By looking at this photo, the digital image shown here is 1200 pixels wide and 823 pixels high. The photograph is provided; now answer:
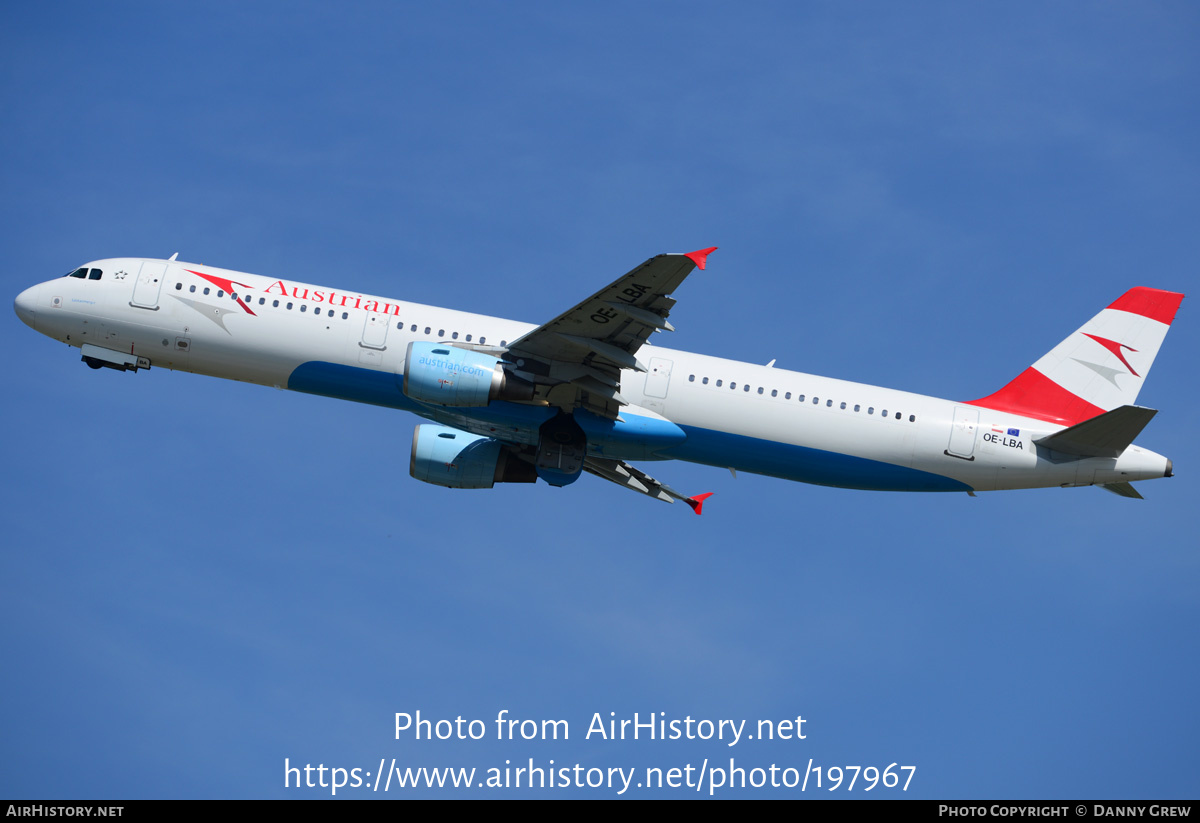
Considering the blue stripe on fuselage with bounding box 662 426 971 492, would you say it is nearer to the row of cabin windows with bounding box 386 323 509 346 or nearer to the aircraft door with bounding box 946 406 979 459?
the aircraft door with bounding box 946 406 979 459

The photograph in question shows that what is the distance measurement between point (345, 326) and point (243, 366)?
12.2 feet

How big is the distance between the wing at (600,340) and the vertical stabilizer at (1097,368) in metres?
12.7

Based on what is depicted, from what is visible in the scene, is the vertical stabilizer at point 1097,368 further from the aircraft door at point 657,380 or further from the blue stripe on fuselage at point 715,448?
the aircraft door at point 657,380

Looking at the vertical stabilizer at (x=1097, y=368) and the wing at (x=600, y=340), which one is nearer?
the wing at (x=600, y=340)

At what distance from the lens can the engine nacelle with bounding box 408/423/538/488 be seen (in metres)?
41.9

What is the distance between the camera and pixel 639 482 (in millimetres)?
45062

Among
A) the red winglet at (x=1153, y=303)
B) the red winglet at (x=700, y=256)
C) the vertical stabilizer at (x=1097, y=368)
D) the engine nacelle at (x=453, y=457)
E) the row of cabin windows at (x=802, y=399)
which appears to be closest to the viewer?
the red winglet at (x=700, y=256)

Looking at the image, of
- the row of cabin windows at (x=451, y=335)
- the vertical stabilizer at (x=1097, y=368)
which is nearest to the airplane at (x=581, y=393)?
the row of cabin windows at (x=451, y=335)

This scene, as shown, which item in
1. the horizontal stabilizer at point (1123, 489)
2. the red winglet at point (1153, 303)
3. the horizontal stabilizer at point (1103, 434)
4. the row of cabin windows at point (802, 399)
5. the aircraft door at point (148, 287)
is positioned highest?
the red winglet at point (1153, 303)

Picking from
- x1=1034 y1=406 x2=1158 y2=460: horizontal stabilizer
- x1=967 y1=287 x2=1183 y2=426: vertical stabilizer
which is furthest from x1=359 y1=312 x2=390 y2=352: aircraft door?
x1=1034 y1=406 x2=1158 y2=460: horizontal stabilizer

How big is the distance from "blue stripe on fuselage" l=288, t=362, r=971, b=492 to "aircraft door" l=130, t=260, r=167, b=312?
5295 mm

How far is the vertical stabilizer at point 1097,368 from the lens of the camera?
40719mm

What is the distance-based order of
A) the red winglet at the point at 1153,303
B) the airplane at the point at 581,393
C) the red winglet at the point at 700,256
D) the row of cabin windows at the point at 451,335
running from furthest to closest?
the red winglet at the point at 1153,303 < the row of cabin windows at the point at 451,335 < the airplane at the point at 581,393 < the red winglet at the point at 700,256

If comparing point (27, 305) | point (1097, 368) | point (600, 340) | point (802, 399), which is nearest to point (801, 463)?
point (802, 399)
